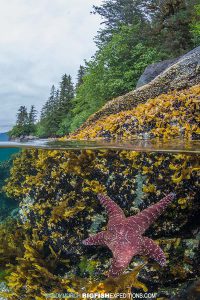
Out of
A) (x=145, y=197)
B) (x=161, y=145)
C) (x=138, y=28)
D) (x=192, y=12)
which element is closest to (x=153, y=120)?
(x=161, y=145)

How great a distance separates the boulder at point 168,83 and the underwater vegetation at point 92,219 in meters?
6.25

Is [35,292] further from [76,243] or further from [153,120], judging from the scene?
[153,120]

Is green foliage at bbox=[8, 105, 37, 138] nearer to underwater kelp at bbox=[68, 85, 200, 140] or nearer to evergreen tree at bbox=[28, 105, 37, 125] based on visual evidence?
evergreen tree at bbox=[28, 105, 37, 125]

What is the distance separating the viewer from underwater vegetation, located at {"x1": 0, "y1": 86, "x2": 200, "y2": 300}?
16.2 feet

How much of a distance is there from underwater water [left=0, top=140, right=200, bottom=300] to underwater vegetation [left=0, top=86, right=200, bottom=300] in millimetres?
15

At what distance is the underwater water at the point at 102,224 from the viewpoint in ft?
15.2

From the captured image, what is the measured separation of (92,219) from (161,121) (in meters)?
3.08

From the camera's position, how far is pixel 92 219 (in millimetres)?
5715

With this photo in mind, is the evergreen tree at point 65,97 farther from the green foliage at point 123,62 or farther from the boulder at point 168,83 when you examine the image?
the boulder at point 168,83

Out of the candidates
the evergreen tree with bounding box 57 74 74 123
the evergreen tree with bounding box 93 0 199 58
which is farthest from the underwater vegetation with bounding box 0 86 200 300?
the evergreen tree with bounding box 57 74 74 123

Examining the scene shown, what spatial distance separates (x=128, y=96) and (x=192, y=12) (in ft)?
31.7

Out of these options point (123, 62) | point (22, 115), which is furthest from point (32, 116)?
point (123, 62)

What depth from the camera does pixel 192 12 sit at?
62.4 feet

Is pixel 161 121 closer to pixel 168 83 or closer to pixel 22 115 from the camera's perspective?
pixel 168 83
